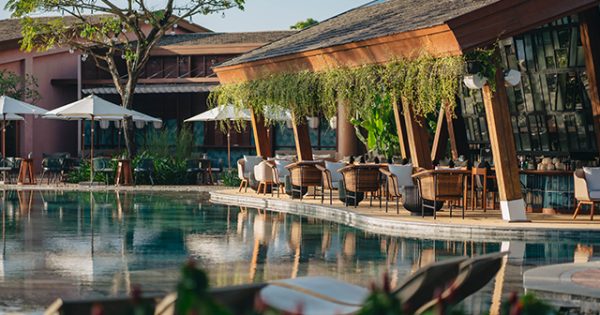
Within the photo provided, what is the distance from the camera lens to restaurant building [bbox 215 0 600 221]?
62.8 ft

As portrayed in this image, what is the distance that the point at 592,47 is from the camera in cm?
2180

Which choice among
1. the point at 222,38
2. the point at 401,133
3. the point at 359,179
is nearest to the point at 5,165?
the point at 222,38

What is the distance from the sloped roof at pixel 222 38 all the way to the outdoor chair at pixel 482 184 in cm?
2006

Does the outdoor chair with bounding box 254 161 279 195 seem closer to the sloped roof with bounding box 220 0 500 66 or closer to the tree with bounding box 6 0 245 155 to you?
the sloped roof with bounding box 220 0 500 66

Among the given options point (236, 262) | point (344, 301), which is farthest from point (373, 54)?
point (344, 301)

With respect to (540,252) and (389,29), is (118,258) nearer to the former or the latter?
(540,252)

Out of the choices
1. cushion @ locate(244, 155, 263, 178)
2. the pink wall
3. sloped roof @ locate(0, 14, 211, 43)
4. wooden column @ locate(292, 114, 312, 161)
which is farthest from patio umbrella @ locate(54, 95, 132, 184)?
wooden column @ locate(292, 114, 312, 161)

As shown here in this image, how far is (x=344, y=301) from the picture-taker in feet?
22.3

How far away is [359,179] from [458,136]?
5.44 meters

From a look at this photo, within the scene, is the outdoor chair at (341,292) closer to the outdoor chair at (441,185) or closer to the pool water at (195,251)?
the pool water at (195,251)

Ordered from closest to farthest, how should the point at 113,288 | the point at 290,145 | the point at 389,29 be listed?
the point at 113,288, the point at 389,29, the point at 290,145

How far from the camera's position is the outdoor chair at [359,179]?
23.2m

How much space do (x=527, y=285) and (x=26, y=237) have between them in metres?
8.67

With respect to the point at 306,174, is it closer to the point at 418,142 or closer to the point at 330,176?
the point at 330,176
